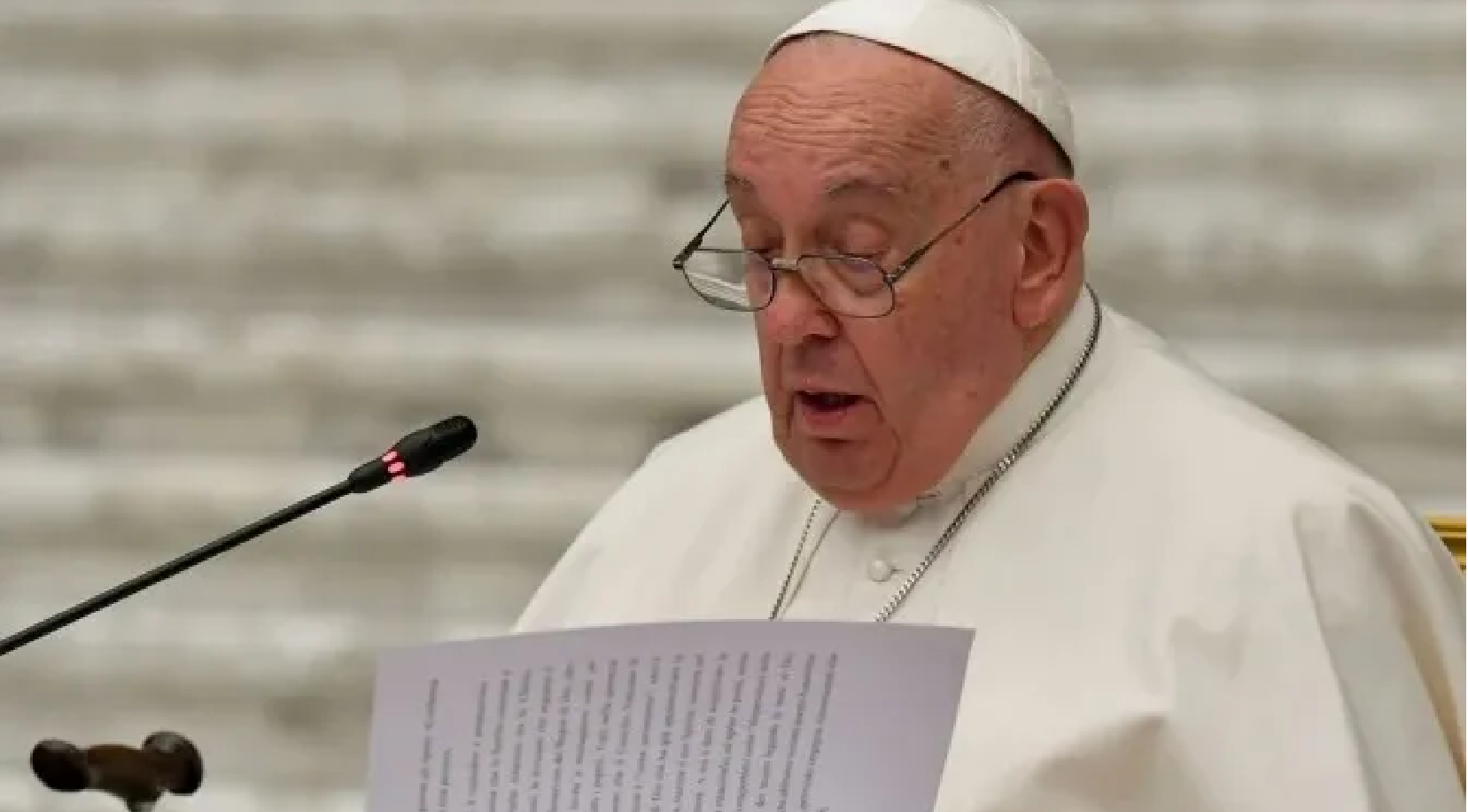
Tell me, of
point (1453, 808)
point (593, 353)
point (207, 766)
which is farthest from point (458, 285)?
point (1453, 808)

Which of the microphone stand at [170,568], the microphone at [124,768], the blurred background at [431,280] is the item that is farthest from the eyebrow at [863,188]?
the blurred background at [431,280]

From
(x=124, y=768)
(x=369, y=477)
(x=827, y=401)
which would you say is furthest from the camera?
(x=827, y=401)

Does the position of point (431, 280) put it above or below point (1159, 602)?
above

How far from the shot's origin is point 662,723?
1453mm

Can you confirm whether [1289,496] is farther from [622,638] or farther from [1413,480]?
[1413,480]

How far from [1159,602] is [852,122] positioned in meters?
0.55

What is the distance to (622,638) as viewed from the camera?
1.44m

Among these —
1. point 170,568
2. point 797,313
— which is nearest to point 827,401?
point 797,313

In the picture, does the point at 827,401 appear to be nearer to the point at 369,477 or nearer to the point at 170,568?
the point at 369,477

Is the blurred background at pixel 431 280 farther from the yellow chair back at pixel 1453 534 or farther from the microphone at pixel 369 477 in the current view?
the microphone at pixel 369 477

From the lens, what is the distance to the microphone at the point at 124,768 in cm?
154

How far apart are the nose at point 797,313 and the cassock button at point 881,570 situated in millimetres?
284

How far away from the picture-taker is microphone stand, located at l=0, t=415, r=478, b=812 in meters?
1.55

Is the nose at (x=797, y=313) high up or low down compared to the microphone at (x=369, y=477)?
up
